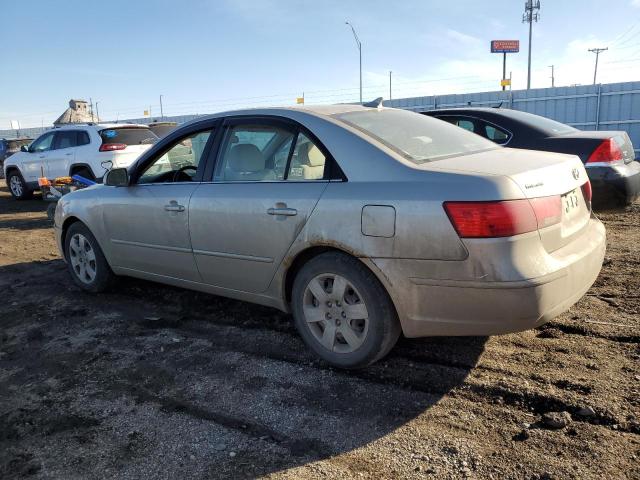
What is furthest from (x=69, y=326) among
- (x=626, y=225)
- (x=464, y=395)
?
(x=626, y=225)

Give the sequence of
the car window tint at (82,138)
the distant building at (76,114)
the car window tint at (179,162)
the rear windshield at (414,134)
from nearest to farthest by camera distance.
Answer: the rear windshield at (414,134), the car window tint at (179,162), the car window tint at (82,138), the distant building at (76,114)

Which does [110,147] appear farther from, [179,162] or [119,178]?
[179,162]

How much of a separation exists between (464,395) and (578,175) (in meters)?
1.57

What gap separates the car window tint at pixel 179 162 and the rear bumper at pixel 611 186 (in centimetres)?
424

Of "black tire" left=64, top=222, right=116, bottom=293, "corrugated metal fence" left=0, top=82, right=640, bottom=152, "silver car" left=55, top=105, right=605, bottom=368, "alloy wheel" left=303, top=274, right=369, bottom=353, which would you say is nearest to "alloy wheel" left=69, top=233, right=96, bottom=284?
"black tire" left=64, top=222, right=116, bottom=293

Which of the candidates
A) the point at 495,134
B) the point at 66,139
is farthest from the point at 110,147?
the point at 495,134

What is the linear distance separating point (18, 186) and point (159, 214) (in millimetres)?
11300

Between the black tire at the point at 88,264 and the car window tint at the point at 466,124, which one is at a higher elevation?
the car window tint at the point at 466,124

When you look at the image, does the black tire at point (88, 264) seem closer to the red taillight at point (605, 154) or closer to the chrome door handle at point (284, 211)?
the chrome door handle at point (284, 211)

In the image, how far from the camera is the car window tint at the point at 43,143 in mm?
12211

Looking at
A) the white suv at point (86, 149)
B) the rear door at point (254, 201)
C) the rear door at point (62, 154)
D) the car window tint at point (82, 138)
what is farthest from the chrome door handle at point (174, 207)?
the rear door at point (62, 154)

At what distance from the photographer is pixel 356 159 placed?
10.4 ft

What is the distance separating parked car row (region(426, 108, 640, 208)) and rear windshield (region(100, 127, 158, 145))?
23.6 ft

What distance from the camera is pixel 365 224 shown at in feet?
9.83
